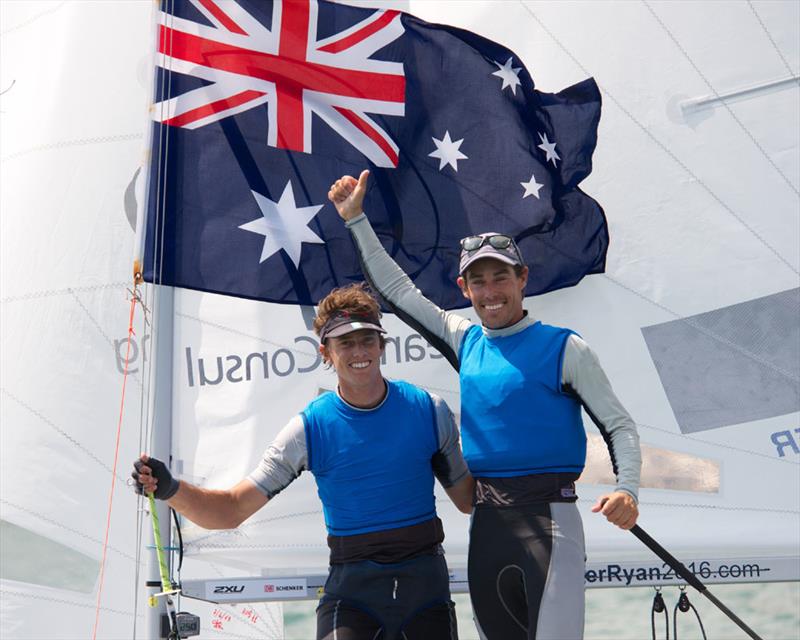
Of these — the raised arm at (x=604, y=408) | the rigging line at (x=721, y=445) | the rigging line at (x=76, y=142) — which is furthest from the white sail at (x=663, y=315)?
the raised arm at (x=604, y=408)

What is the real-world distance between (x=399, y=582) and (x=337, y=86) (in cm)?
150

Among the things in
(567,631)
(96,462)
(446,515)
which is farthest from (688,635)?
(567,631)

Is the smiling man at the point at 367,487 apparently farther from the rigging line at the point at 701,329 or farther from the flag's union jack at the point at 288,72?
the rigging line at the point at 701,329

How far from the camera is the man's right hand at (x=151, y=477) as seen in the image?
6.91ft

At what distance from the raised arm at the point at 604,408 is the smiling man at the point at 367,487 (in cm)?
29

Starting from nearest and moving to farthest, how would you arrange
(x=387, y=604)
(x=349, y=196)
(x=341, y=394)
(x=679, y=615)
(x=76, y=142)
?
(x=387, y=604) < (x=341, y=394) < (x=349, y=196) < (x=76, y=142) < (x=679, y=615)

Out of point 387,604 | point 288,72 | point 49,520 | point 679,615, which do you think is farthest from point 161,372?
point 679,615

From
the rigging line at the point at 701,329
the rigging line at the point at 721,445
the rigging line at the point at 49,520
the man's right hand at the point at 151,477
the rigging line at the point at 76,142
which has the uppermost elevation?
the rigging line at the point at 76,142

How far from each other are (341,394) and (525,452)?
1.32 ft

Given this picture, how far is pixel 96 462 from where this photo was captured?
338cm

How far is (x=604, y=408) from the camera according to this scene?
2.24 metres

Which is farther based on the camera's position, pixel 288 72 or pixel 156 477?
pixel 288 72

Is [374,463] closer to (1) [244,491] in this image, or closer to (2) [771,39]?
(1) [244,491]

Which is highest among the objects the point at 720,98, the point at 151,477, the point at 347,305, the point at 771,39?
the point at 771,39
